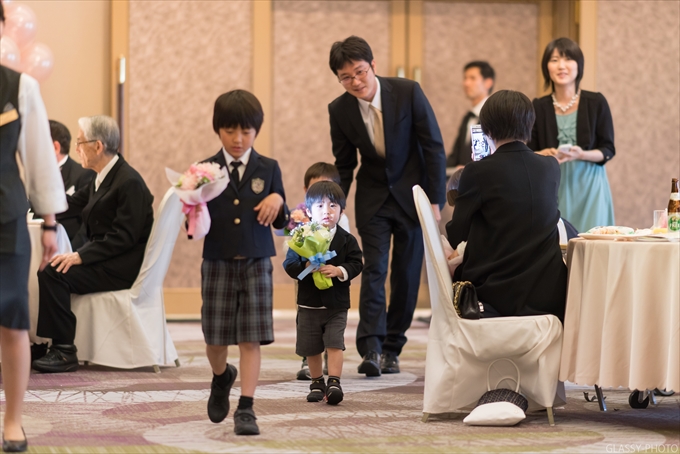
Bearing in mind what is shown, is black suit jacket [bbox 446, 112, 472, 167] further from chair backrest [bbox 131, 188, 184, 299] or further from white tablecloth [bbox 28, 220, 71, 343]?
white tablecloth [bbox 28, 220, 71, 343]

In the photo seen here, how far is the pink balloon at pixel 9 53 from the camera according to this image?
237 inches

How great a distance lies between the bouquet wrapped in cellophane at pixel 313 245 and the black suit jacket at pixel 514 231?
60 centimetres

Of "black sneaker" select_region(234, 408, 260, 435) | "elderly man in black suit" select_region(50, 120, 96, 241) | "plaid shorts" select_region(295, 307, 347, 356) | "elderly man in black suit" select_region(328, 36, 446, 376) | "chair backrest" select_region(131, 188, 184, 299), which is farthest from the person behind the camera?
"elderly man in black suit" select_region(50, 120, 96, 241)

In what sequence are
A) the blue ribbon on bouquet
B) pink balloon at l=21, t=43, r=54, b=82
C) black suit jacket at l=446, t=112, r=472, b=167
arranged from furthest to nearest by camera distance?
black suit jacket at l=446, t=112, r=472, b=167, pink balloon at l=21, t=43, r=54, b=82, the blue ribbon on bouquet

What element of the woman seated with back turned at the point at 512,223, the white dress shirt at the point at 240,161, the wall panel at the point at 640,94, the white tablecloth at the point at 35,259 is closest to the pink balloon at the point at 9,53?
the white tablecloth at the point at 35,259

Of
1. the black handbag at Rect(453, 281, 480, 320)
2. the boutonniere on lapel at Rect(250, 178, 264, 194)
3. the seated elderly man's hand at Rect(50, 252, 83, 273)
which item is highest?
the boutonniere on lapel at Rect(250, 178, 264, 194)

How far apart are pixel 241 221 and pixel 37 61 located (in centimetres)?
406

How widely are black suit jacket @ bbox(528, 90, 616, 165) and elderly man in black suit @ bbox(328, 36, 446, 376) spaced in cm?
76

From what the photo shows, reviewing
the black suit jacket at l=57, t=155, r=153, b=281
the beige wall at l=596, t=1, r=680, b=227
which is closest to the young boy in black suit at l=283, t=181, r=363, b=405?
the black suit jacket at l=57, t=155, r=153, b=281

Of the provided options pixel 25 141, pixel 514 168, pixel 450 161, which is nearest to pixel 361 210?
pixel 514 168

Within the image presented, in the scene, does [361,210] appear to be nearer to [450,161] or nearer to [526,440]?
[526,440]

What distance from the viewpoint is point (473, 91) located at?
291 inches

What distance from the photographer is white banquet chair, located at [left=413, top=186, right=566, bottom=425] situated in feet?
11.3

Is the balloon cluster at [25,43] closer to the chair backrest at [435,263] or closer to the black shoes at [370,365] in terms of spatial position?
the black shoes at [370,365]
